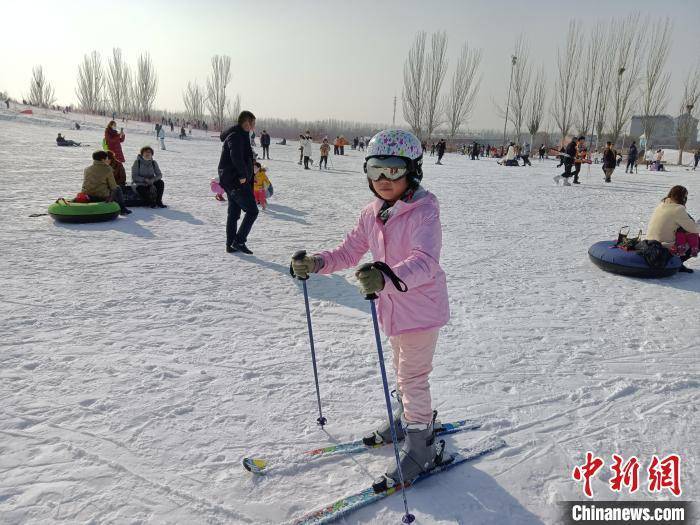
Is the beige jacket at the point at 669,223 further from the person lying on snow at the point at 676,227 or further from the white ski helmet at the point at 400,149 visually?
the white ski helmet at the point at 400,149

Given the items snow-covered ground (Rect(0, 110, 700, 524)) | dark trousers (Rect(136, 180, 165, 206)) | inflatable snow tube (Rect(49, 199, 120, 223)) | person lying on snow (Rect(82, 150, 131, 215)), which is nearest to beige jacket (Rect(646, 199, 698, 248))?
snow-covered ground (Rect(0, 110, 700, 524))

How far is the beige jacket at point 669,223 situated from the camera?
220 inches

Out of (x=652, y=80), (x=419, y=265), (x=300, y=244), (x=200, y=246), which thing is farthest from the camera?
(x=652, y=80)

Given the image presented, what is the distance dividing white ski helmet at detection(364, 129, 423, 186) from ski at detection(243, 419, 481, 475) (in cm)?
145

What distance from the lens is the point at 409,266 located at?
188 centimetres

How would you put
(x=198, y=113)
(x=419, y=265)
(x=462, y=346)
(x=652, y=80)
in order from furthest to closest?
1. (x=198, y=113)
2. (x=652, y=80)
3. (x=462, y=346)
4. (x=419, y=265)

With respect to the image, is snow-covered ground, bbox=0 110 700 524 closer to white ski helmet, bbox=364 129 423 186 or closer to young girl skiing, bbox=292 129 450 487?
young girl skiing, bbox=292 129 450 487

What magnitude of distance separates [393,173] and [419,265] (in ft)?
1.51

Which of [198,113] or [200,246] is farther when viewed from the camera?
[198,113]

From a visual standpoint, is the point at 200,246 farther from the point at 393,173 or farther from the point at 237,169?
the point at 393,173

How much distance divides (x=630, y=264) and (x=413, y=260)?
4.83 meters

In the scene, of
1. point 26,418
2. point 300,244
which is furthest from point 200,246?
point 26,418

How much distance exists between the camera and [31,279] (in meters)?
4.91

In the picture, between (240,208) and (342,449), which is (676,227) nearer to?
(342,449)
